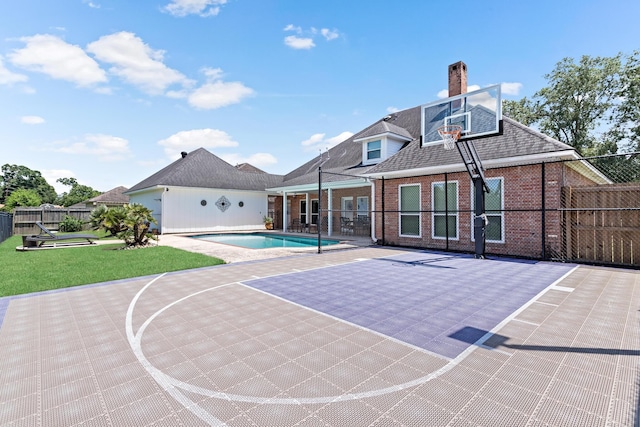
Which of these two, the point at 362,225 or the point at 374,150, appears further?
the point at 362,225

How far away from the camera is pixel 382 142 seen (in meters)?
15.4

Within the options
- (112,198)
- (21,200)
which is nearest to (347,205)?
(112,198)

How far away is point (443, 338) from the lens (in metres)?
3.50

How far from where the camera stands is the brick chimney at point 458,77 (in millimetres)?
14250

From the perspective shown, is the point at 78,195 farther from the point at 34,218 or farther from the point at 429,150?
the point at 429,150

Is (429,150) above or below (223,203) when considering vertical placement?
above

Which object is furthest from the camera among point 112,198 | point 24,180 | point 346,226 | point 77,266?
point 24,180

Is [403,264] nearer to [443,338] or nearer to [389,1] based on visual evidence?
[443,338]

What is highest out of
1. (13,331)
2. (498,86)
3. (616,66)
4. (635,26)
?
(616,66)

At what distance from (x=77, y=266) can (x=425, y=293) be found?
8787mm

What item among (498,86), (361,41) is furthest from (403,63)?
(498,86)

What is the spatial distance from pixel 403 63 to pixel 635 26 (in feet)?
35.7

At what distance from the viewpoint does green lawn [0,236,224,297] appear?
6340mm

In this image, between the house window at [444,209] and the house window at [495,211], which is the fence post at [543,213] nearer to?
the house window at [495,211]
